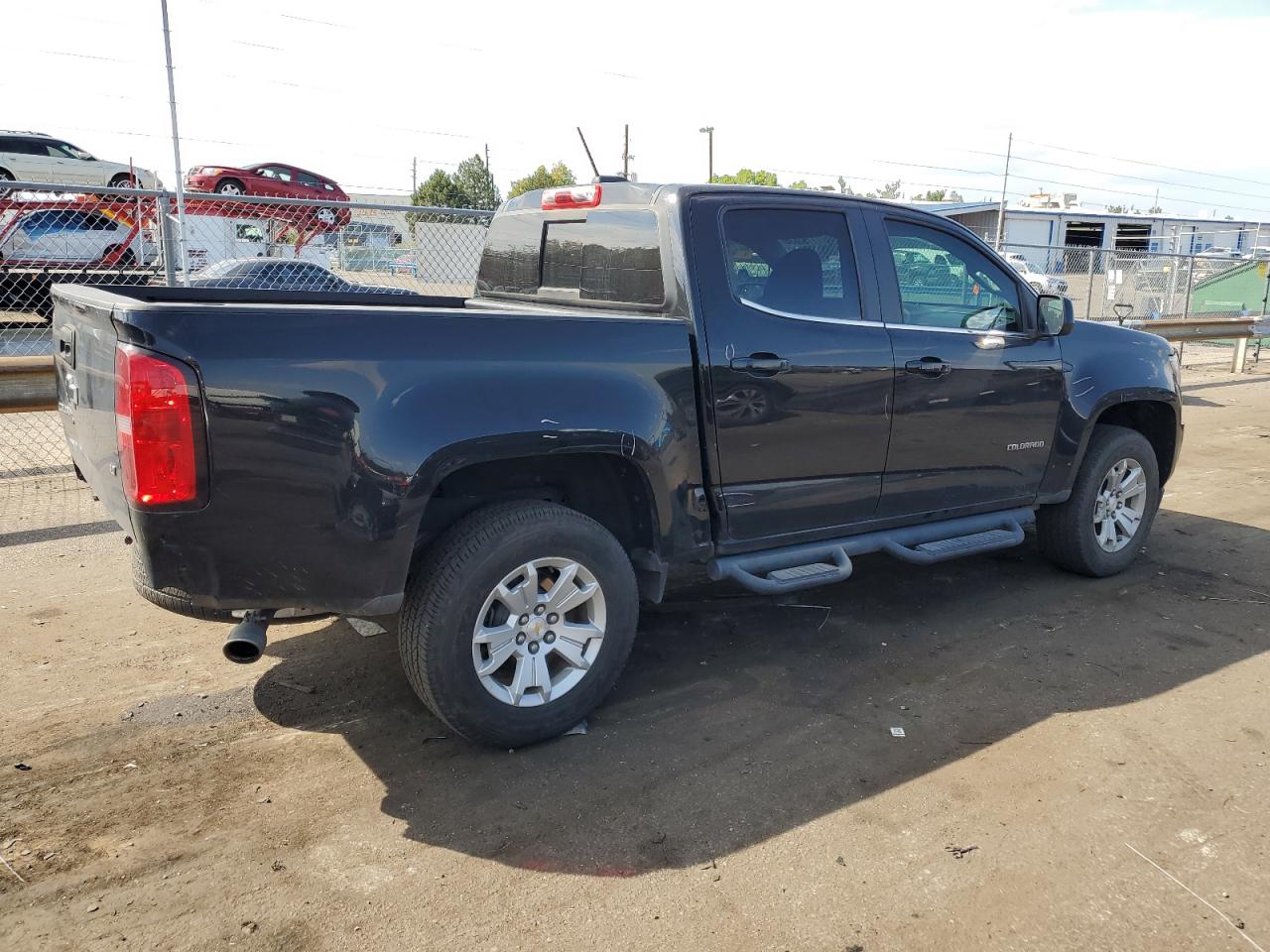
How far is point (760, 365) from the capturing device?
12.9 feet

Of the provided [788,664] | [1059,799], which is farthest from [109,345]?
[1059,799]

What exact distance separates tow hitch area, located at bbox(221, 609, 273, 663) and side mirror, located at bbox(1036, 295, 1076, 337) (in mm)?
3890

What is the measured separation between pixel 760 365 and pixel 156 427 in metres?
2.20

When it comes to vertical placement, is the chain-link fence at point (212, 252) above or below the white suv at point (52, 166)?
below

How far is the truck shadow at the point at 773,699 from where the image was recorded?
3121 mm

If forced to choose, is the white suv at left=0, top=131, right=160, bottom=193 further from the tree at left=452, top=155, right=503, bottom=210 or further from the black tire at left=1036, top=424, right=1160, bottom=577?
the tree at left=452, top=155, right=503, bottom=210

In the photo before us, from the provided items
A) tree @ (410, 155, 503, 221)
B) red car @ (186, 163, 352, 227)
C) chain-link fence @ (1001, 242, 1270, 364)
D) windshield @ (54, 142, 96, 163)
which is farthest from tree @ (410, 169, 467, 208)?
chain-link fence @ (1001, 242, 1270, 364)

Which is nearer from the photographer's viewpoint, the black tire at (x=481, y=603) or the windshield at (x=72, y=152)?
the black tire at (x=481, y=603)

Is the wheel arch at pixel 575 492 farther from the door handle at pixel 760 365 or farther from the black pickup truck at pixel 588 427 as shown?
the door handle at pixel 760 365

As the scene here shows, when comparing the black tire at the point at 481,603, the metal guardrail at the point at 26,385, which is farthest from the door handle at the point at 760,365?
the metal guardrail at the point at 26,385

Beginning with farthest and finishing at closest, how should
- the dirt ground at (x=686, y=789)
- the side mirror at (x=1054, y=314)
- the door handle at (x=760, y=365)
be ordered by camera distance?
the side mirror at (x=1054, y=314) < the door handle at (x=760, y=365) < the dirt ground at (x=686, y=789)

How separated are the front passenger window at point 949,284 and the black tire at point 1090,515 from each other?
0.95 meters

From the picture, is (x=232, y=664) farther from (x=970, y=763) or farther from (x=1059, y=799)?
(x=1059, y=799)

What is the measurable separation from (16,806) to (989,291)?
458cm
